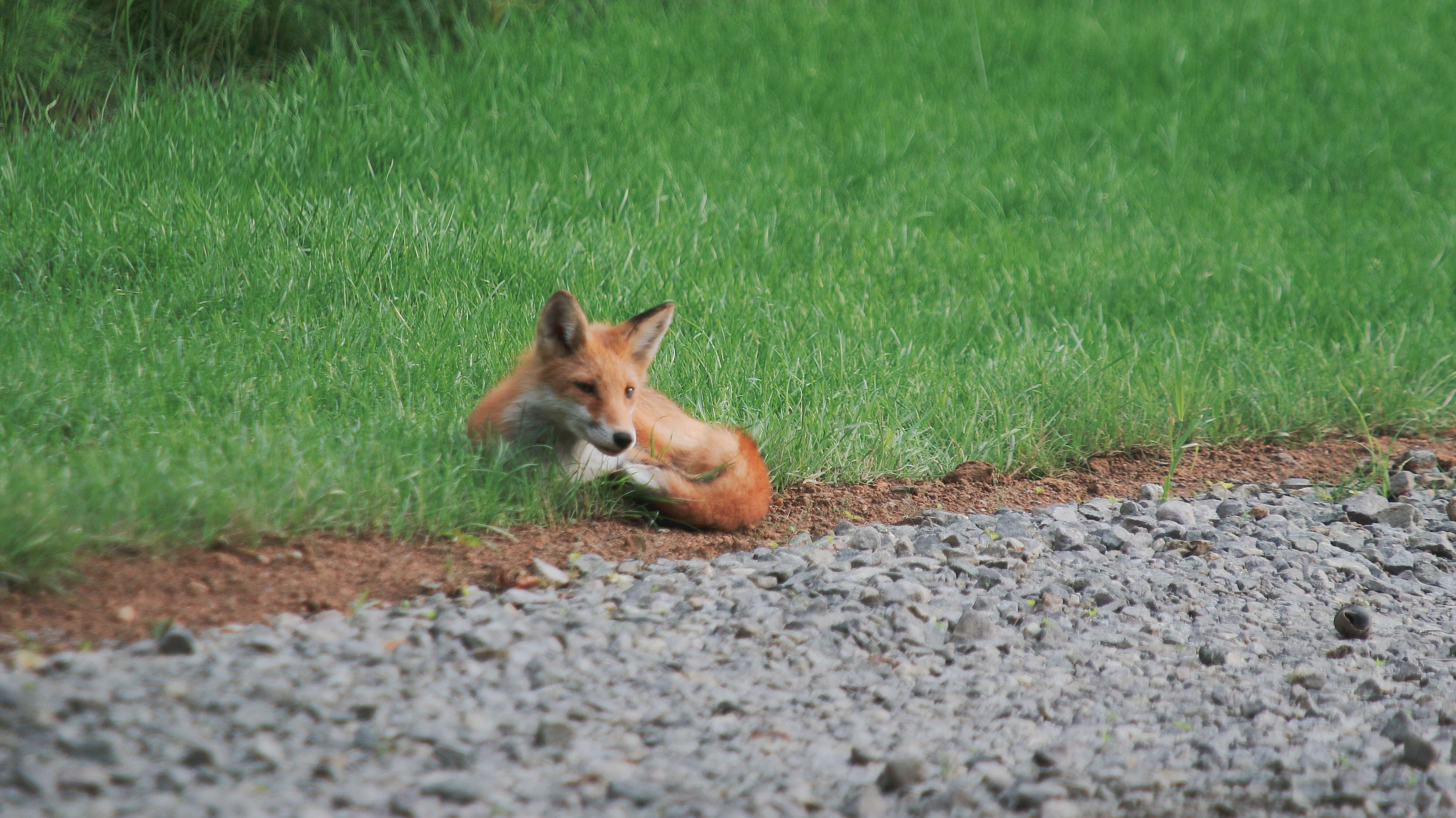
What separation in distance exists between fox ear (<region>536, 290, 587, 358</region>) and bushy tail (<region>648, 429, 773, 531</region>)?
63cm

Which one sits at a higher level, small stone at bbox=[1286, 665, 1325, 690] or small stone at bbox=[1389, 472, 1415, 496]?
small stone at bbox=[1286, 665, 1325, 690]

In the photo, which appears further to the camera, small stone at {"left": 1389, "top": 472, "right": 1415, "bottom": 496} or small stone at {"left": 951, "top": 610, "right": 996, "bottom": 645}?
small stone at {"left": 1389, "top": 472, "right": 1415, "bottom": 496}

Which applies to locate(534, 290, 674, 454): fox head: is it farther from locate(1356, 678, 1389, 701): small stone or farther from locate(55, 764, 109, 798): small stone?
locate(1356, 678, 1389, 701): small stone

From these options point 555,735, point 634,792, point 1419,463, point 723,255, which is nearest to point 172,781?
point 555,735

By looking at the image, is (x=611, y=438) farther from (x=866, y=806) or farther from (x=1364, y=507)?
(x=1364, y=507)

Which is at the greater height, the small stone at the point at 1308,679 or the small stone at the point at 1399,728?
the small stone at the point at 1399,728

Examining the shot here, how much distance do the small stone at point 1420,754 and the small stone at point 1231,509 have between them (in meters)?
2.13

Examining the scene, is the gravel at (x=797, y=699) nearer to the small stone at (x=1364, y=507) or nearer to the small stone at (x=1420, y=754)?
the small stone at (x=1420, y=754)

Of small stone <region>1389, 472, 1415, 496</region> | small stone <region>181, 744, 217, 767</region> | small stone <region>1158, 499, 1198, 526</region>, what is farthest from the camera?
small stone <region>1389, 472, 1415, 496</region>

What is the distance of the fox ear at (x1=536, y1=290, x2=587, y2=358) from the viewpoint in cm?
407

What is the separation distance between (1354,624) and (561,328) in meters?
3.12

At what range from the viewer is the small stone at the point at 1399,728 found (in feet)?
9.54

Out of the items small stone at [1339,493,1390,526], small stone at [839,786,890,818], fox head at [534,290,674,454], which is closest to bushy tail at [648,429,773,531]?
fox head at [534,290,674,454]

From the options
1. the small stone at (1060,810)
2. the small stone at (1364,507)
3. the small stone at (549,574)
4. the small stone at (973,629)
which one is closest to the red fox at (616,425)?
the small stone at (549,574)
